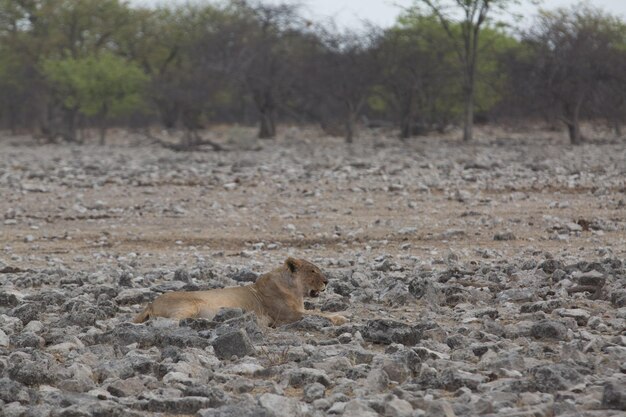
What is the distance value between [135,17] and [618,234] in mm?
48522

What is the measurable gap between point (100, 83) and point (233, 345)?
4122cm

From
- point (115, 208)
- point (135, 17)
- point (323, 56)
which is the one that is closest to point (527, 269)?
point (115, 208)

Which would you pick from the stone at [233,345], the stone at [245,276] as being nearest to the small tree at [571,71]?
the stone at [245,276]

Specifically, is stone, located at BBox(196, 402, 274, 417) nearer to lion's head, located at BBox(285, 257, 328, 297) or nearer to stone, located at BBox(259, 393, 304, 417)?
stone, located at BBox(259, 393, 304, 417)

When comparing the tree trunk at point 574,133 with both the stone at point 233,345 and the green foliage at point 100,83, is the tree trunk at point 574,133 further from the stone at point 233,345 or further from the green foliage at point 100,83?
the stone at point 233,345

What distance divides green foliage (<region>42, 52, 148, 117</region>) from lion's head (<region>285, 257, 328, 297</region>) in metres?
38.8

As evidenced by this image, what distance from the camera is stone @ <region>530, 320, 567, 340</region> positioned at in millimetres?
7371

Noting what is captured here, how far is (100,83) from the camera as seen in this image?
47.1 meters

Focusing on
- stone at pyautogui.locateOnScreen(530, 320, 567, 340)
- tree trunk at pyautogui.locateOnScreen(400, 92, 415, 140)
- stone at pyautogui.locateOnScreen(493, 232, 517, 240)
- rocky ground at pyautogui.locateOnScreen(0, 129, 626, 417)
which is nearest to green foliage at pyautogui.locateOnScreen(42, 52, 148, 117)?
tree trunk at pyautogui.locateOnScreen(400, 92, 415, 140)

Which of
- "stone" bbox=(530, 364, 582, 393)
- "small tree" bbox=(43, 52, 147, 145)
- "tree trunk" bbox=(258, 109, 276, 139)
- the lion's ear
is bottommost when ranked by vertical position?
"tree trunk" bbox=(258, 109, 276, 139)

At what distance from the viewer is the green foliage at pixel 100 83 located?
4709 cm

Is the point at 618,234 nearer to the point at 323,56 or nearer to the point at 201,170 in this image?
the point at 201,170

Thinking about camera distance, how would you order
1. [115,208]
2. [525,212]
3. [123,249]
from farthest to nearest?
[115,208], [525,212], [123,249]

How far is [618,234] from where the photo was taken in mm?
13570
